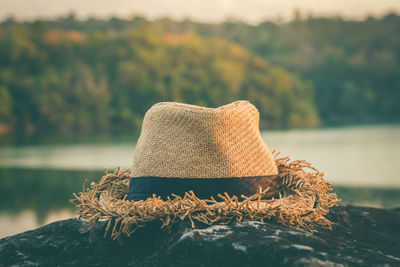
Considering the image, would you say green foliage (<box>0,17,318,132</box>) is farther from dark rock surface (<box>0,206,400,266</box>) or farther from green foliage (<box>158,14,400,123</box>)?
dark rock surface (<box>0,206,400,266</box>)

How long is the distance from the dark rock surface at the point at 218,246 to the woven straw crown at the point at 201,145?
0.19 m

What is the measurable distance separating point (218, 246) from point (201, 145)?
0.36 metres

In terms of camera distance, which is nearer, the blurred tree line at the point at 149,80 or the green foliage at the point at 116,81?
the green foliage at the point at 116,81

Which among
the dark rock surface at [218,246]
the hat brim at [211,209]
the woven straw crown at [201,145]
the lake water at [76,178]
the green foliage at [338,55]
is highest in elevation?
the green foliage at [338,55]

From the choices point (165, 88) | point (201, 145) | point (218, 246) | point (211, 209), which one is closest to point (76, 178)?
point (201, 145)

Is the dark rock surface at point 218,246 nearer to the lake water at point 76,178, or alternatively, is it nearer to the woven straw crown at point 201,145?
the woven straw crown at point 201,145

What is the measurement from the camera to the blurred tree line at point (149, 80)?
1364 inches

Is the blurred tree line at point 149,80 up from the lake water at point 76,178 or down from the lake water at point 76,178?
up

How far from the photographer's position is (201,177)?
147 centimetres

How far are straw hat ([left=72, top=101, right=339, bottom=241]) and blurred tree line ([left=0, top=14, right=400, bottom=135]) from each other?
31.9m

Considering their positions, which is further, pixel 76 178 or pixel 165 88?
pixel 165 88

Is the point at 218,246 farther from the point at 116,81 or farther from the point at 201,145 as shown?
the point at 116,81

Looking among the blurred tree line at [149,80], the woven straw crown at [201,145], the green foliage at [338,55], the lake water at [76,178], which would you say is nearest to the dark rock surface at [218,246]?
the woven straw crown at [201,145]

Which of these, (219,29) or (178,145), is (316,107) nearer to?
(219,29)
